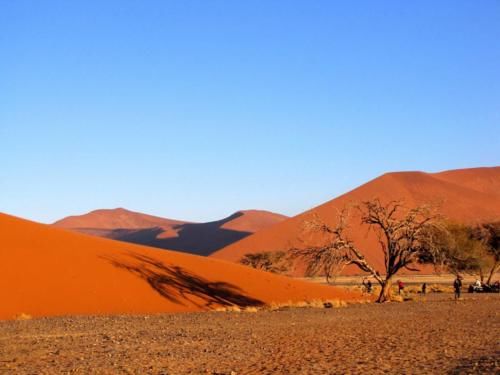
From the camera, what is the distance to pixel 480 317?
80.5 ft

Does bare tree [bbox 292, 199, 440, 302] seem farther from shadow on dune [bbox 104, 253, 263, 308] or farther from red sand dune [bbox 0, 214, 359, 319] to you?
red sand dune [bbox 0, 214, 359, 319]

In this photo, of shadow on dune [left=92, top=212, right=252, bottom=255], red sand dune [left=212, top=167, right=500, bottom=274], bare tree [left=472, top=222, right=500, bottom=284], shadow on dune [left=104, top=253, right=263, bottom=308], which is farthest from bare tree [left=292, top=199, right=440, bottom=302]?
shadow on dune [left=92, top=212, right=252, bottom=255]

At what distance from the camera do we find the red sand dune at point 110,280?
2927 centimetres

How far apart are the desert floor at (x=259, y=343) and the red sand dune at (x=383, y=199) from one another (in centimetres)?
6564

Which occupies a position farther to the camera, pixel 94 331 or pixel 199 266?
pixel 199 266

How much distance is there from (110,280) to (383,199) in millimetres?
78184

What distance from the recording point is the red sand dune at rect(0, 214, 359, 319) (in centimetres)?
2927

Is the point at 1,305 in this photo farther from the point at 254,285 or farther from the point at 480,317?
the point at 480,317

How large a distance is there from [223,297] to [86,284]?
22.9 feet

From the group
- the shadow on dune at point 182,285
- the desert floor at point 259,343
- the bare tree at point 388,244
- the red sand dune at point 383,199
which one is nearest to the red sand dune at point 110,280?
the shadow on dune at point 182,285

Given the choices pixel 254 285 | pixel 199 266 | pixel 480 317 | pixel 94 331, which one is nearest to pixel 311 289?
pixel 254 285

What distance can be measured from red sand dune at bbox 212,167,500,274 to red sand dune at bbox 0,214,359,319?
168 ft

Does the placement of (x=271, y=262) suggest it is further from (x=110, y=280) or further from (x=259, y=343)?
(x=259, y=343)

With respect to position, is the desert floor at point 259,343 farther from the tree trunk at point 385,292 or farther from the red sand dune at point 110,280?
the tree trunk at point 385,292
